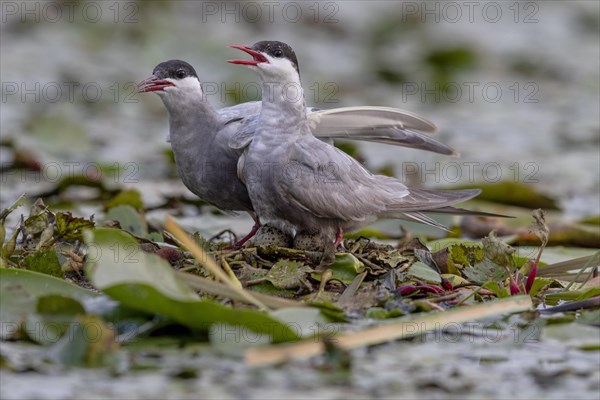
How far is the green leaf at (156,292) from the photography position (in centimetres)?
435

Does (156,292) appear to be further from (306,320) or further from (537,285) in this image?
(537,285)

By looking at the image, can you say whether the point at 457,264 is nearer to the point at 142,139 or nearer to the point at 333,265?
the point at 333,265

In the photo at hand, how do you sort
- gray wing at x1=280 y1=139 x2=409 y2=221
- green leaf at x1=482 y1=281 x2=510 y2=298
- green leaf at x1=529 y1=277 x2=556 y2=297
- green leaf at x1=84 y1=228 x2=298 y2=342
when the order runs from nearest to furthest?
green leaf at x1=84 y1=228 x2=298 y2=342 < green leaf at x1=482 y1=281 x2=510 y2=298 < green leaf at x1=529 y1=277 x2=556 y2=297 < gray wing at x1=280 y1=139 x2=409 y2=221

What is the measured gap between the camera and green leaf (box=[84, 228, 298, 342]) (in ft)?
14.3

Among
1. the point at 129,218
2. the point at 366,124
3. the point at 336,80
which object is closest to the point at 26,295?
the point at 129,218

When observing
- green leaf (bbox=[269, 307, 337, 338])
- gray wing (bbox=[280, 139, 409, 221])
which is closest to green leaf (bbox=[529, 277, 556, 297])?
gray wing (bbox=[280, 139, 409, 221])

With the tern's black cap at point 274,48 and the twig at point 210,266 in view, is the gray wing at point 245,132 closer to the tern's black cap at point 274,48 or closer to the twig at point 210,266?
the tern's black cap at point 274,48

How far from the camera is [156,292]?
4348 mm

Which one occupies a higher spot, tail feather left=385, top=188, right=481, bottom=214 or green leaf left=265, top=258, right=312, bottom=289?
tail feather left=385, top=188, right=481, bottom=214

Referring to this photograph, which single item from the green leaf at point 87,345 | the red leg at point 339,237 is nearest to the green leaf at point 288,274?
the red leg at point 339,237

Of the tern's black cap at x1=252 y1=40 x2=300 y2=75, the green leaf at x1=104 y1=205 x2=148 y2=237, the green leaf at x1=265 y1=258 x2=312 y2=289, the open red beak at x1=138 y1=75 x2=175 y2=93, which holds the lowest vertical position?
the green leaf at x1=104 y1=205 x2=148 y2=237

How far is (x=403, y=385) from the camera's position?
13.4 ft

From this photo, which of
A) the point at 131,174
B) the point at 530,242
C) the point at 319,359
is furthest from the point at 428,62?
the point at 319,359

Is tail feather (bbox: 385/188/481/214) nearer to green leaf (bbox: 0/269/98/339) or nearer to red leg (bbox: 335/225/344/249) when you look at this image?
red leg (bbox: 335/225/344/249)
